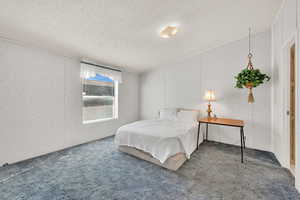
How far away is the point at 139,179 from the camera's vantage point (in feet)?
6.34

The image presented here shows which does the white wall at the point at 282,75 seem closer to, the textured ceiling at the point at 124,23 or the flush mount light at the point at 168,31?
the textured ceiling at the point at 124,23

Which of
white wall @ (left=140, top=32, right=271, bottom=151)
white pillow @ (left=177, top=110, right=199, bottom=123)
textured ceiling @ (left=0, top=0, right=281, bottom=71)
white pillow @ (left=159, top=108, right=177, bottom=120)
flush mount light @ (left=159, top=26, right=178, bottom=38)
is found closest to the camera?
textured ceiling @ (left=0, top=0, right=281, bottom=71)

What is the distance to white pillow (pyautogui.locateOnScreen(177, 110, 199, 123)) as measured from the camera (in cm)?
358

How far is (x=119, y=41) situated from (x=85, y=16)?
2.83 ft

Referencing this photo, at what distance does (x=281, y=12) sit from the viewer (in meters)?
2.30

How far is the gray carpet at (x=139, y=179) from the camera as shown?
1621mm

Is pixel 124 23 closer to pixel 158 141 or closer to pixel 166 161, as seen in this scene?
pixel 158 141

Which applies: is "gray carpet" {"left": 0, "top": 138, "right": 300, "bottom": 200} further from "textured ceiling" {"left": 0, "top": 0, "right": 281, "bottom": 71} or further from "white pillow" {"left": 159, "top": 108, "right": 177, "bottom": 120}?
"textured ceiling" {"left": 0, "top": 0, "right": 281, "bottom": 71}

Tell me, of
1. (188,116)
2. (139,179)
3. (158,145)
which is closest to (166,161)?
(158,145)

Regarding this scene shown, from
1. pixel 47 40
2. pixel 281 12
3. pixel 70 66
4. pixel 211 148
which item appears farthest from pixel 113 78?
pixel 281 12

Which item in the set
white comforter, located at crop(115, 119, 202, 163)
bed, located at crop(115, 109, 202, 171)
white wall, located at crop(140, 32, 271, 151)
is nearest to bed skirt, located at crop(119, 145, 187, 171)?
bed, located at crop(115, 109, 202, 171)

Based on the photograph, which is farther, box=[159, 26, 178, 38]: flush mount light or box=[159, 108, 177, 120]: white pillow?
box=[159, 108, 177, 120]: white pillow

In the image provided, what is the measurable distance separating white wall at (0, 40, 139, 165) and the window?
0.72 ft

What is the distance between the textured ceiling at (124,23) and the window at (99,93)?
45 cm
